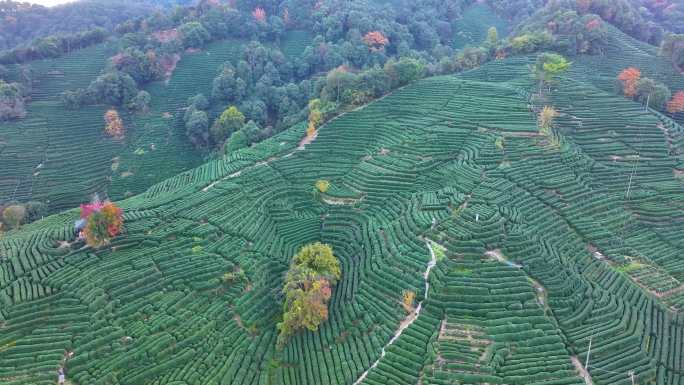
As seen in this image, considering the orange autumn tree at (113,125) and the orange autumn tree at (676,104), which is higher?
the orange autumn tree at (113,125)

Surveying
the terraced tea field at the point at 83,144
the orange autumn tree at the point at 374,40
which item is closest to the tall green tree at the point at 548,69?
the orange autumn tree at the point at 374,40

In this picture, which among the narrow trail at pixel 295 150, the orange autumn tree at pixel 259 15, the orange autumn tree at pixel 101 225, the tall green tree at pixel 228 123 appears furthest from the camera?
the orange autumn tree at pixel 259 15

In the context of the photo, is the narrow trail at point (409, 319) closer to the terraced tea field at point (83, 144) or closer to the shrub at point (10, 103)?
the terraced tea field at point (83, 144)

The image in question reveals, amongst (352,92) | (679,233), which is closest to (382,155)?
(352,92)

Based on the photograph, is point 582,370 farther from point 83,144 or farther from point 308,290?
point 83,144

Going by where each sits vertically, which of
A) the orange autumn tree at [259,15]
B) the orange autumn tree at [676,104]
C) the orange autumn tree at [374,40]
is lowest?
the orange autumn tree at [676,104]

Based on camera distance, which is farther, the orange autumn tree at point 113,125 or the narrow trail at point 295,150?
the orange autumn tree at point 113,125

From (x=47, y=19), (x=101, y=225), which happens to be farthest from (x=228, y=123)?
(x=47, y=19)
